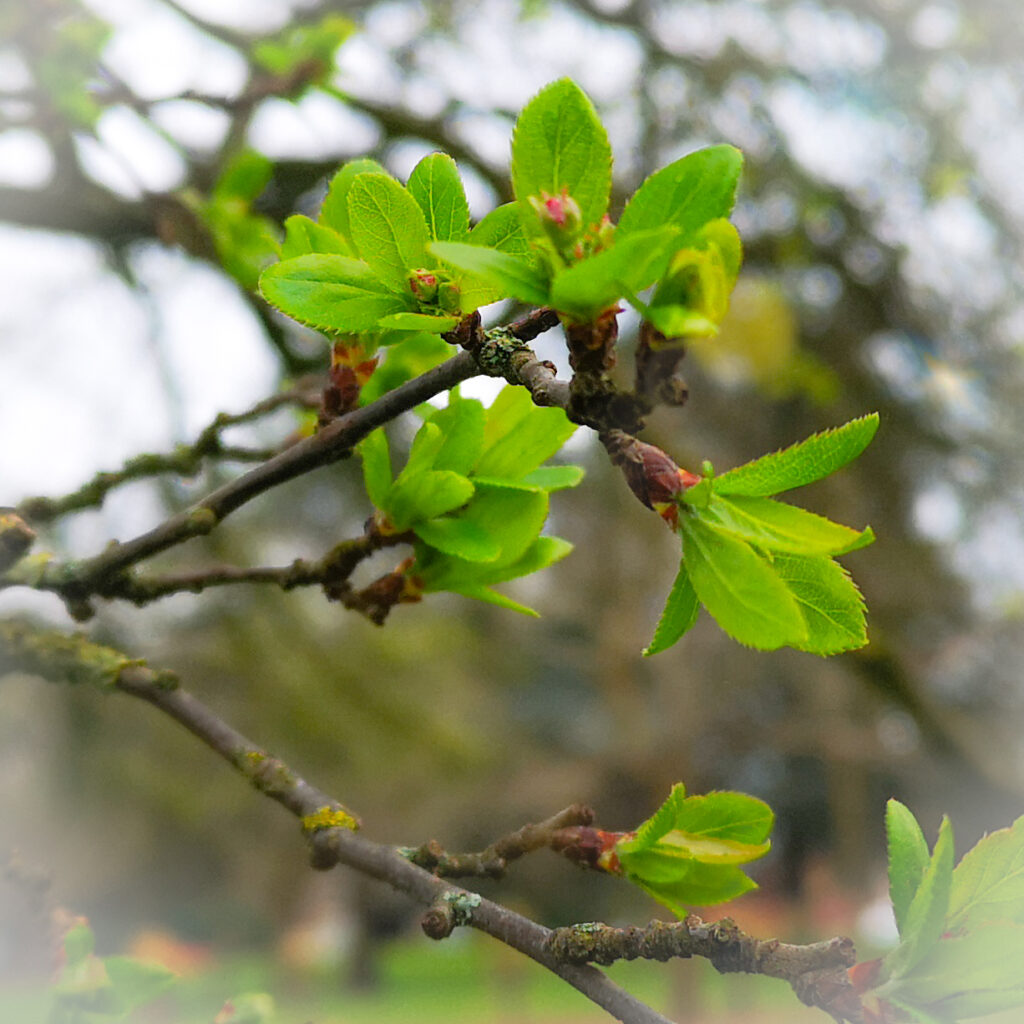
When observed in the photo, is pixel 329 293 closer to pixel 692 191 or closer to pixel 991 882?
pixel 692 191

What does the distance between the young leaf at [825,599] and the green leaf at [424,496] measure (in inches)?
3.7

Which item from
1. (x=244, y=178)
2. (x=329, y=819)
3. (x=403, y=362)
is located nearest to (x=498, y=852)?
(x=329, y=819)

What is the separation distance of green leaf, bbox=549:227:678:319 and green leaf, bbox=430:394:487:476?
84mm

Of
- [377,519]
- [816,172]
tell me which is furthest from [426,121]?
[377,519]

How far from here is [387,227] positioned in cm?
19

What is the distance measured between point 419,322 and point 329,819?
6.0 inches

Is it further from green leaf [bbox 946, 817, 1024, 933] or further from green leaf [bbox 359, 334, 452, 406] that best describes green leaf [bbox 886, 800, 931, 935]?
green leaf [bbox 359, 334, 452, 406]

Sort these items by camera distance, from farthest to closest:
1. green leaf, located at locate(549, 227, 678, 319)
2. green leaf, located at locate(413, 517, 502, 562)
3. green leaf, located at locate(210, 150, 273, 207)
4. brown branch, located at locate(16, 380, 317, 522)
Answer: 1. green leaf, located at locate(210, 150, 273, 207)
2. brown branch, located at locate(16, 380, 317, 522)
3. green leaf, located at locate(413, 517, 502, 562)
4. green leaf, located at locate(549, 227, 678, 319)

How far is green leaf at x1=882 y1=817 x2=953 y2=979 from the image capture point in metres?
0.18

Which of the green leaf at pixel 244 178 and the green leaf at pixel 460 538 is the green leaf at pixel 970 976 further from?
the green leaf at pixel 244 178

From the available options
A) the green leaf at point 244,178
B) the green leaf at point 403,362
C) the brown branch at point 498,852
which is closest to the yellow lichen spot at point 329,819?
the brown branch at point 498,852

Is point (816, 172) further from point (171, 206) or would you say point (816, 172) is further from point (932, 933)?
point (932, 933)

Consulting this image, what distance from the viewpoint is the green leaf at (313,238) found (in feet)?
0.75

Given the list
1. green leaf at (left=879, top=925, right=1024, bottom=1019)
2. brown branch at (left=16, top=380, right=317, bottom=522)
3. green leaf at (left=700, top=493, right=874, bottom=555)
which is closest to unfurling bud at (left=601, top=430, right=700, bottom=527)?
green leaf at (left=700, top=493, right=874, bottom=555)
